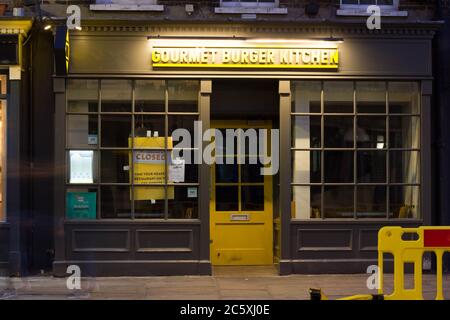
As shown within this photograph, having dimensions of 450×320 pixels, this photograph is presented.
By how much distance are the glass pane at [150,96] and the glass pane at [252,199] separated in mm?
2246

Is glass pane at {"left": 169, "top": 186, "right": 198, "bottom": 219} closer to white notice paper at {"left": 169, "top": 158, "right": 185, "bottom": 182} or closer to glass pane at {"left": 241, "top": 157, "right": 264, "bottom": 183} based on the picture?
white notice paper at {"left": 169, "top": 158, "right": 185, "bottom": 182}

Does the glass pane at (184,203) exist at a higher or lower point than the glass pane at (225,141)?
lower

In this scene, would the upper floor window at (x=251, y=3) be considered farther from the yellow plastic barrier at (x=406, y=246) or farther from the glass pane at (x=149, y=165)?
the yellow plastic barrier at (x=406, y=246)

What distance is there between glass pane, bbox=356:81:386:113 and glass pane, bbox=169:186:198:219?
3199 millimetres

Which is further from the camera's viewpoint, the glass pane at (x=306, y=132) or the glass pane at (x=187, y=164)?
the glass pane at (x=306, y=132)

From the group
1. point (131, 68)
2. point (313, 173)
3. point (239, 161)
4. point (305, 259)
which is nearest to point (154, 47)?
point (131, 68)

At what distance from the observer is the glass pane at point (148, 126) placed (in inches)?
476

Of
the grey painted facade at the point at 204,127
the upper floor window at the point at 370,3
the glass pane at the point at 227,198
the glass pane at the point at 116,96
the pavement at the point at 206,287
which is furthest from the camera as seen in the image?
the glass pane at the point at 227,198

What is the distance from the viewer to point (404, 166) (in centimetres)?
1245

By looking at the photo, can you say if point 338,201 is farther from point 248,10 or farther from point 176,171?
point 248,10

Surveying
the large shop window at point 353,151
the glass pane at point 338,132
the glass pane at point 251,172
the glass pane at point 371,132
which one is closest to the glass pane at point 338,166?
the large shop window at point 353,151

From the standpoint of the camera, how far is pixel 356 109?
12.3m

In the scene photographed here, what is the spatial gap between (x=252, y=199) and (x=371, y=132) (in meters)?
2.45

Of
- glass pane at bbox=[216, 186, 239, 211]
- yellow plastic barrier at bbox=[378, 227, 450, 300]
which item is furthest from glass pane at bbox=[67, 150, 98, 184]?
yellow plastic barrier at bbox=[378, 227, 450, 300]
